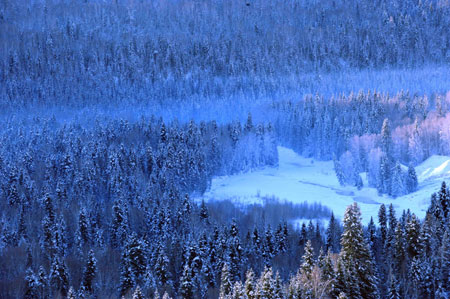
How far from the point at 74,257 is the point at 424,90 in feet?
541

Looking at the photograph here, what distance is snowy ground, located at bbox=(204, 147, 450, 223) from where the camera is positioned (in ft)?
361

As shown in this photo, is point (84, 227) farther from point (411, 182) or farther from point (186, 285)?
point (411, 182)

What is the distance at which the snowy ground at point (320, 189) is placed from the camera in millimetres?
110100

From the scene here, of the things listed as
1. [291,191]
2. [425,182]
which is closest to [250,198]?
[291,191]

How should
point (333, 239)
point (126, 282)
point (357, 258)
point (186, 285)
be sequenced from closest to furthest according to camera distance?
point (357, 258)
point (186, 285)
point (126, 282)
point (333, 239)

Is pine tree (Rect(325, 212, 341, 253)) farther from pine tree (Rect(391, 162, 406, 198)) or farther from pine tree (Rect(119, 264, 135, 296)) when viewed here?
pine tree (Rect(391, 162, 406, 198))

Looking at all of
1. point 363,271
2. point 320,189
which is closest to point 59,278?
point 363,271

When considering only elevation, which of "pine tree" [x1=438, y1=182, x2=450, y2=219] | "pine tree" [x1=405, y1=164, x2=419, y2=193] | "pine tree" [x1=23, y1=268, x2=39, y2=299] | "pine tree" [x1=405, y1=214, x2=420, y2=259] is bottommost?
"pine tree" [x1=405, y1=164, x2=419, y2=193]

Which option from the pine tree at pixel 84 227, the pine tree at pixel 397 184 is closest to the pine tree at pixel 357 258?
the pine tree at pixel 84 227

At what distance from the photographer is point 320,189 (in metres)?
129

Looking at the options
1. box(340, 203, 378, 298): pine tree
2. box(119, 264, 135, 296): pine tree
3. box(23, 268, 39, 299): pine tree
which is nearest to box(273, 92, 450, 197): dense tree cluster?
box(119, 264, 135, 296): pine tree

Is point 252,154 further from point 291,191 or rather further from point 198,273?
point 198,273

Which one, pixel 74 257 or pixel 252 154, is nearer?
pixel 74 257

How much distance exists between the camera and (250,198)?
11900 centimetres
